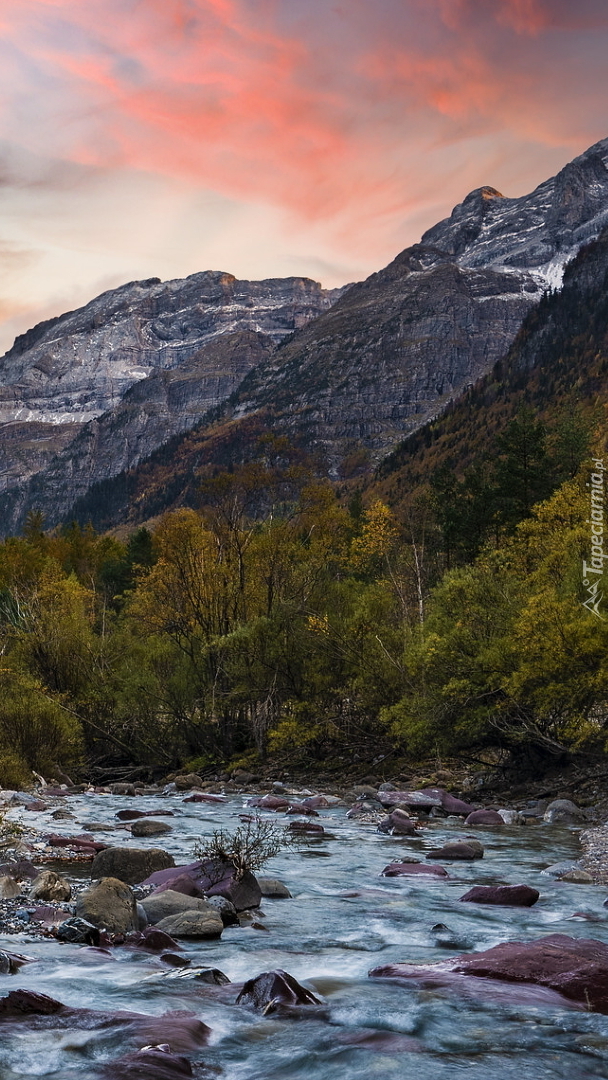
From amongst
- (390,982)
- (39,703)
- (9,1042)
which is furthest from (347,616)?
(9,1042)

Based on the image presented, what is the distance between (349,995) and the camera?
7559mm

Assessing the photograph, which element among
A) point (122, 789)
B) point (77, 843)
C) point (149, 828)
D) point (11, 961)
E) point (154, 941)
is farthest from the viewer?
point (122, 789)

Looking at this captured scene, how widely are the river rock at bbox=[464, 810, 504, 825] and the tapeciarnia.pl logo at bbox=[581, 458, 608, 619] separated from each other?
5172mm

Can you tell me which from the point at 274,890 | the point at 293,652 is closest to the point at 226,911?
the point at 274,890

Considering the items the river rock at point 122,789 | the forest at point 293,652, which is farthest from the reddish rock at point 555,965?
the river rock at point 122,789

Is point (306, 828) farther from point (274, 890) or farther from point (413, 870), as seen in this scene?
point (274, 890)

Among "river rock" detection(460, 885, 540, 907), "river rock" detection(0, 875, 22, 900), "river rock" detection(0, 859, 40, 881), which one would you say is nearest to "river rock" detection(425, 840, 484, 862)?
"river rock" detection(460, 885, 540, 907)

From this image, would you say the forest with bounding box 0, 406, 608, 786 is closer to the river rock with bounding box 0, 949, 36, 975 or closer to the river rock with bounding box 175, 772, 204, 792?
the river rock with bounding box 175, 772, 204, 792

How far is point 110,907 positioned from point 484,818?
11651mm

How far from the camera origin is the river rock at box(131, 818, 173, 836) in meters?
18.1

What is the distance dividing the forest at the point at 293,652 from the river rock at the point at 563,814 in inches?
62.0

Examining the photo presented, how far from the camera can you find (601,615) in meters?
18.9

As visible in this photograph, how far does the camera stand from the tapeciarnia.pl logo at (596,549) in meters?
19.4

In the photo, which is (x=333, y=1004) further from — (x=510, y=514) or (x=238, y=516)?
(x=510, y=514)
